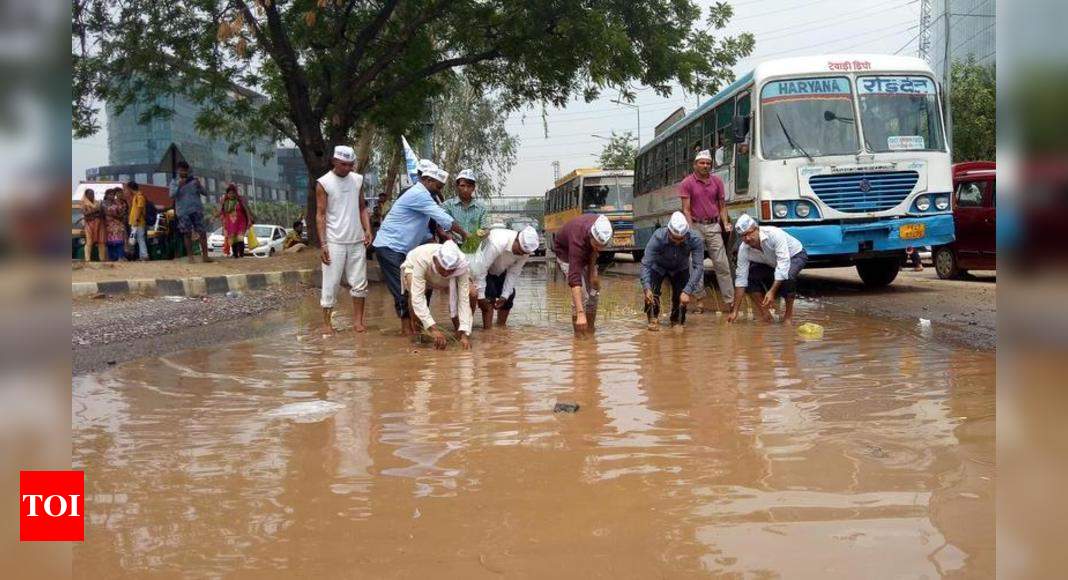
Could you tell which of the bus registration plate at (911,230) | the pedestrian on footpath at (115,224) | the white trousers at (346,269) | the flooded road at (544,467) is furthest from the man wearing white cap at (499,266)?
the pedestrian on footpath at (115,224)

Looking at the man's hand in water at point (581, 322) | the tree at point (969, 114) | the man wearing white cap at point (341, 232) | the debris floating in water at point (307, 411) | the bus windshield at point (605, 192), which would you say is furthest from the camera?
the tree at point (969, 114)

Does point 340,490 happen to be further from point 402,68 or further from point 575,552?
point 402,68

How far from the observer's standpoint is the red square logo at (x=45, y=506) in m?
1.71

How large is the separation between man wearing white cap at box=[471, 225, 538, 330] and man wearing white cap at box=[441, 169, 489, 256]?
32 centimetres

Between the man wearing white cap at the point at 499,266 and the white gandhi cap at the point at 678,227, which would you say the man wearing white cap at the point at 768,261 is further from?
the man wearing white cap at the point at 499,266

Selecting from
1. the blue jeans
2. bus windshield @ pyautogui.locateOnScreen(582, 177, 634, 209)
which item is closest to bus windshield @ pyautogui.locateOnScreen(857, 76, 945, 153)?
the blue jeans

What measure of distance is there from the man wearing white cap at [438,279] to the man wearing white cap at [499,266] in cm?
61

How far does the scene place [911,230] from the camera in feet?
33.6

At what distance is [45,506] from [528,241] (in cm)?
567

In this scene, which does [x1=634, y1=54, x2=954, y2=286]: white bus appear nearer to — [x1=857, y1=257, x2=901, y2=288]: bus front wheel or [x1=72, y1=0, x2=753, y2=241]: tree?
[x1=857, y1=257, x2=901, y2=288]: bus front wheel

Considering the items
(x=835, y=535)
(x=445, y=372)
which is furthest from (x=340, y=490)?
(x=445, y=372)

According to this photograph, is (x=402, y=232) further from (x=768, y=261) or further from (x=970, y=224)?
(x=970, y=224)

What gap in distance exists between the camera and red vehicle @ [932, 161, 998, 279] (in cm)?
1214

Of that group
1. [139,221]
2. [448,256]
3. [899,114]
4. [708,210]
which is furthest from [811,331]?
[139,221]
